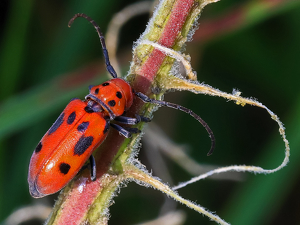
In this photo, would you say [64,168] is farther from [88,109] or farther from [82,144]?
[88,109]

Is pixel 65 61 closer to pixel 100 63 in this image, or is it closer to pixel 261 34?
pixel 100 63

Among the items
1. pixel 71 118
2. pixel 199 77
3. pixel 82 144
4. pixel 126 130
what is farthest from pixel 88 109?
pixel 199 77

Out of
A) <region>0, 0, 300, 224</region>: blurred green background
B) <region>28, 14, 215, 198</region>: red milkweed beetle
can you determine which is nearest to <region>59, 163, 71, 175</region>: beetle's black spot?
<region>28, 14, 215, 198</region>: red milkweed beetle

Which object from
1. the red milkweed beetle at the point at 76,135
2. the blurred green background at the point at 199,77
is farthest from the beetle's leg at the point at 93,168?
the blurred green background at the point at 199,77

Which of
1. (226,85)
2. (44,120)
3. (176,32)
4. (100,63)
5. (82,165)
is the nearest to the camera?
(176,32)

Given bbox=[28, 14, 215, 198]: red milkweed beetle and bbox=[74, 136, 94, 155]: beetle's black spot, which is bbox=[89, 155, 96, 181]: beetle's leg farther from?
bbox=[74, 136, 94, 155]: beetle's black spot

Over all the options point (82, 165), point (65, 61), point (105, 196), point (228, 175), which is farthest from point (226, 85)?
point (105, 196)

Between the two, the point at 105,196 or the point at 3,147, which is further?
the point at 3,147
